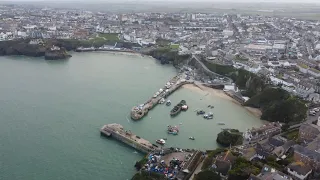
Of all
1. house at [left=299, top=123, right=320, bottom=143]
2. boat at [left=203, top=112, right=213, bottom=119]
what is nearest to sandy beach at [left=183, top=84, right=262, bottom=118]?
boat at [left=203, top=112, right=213, bottom=119]

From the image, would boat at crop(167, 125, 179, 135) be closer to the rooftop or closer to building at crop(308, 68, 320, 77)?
the rooftop

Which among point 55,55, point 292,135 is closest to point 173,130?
point 292,135

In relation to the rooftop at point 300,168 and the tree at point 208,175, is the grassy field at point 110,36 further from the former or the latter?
the rooftop at point 300,168

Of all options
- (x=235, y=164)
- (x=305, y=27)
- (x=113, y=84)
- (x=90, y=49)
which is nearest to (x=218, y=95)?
(x=113, y=84)

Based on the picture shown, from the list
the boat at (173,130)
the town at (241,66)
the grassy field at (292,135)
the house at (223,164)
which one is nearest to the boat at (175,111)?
the boat at (173,130)

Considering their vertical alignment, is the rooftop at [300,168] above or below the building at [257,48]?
below
